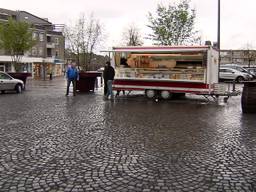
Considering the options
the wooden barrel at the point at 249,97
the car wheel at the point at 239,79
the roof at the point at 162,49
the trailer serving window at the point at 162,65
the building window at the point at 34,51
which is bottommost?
the car wheel at the point at 239,79

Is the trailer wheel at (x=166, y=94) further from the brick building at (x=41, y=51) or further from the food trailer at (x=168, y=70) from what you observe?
the brick building at (x=41, y=51)

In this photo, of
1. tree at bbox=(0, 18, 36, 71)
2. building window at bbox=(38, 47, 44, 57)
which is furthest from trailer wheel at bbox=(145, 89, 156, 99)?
building window at bbox=(38, 47, 44, 57)

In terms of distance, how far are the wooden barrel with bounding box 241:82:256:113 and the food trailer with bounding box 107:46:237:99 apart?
4.26 meters

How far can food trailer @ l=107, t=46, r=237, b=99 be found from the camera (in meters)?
17.3

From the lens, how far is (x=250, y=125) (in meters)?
10.3

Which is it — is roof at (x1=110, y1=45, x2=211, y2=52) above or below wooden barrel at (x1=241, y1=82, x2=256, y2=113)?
above

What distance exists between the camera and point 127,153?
22.3 feet

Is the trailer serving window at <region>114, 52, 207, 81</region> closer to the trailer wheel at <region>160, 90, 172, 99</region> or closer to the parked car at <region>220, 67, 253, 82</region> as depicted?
the trailer wheel at <region>160, 90, 172, 99</region>

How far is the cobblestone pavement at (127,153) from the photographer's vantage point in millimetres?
5098

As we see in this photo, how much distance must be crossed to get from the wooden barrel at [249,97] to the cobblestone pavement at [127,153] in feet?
3.29

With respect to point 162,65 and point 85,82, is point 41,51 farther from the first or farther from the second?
point 162,65

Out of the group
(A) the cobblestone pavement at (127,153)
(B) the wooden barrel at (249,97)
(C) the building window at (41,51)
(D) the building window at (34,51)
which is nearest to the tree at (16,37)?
(A) the cobblestone pavement at (127,153)

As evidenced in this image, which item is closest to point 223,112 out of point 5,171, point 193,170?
point 193,170

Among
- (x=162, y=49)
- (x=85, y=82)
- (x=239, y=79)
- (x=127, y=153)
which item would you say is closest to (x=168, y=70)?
(x=162, y=49)
